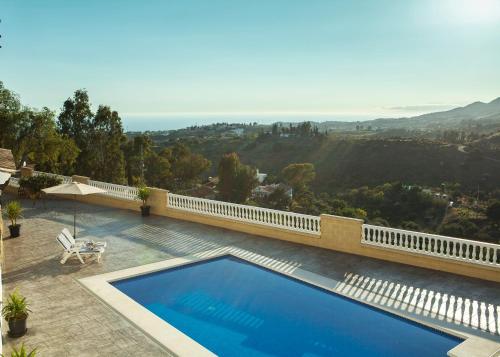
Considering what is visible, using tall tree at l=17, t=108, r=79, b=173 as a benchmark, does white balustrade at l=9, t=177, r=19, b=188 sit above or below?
below

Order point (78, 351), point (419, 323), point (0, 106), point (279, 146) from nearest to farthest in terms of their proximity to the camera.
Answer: point (78, 351)
point (419, 323)
point (0, 106)
point (279, 146)

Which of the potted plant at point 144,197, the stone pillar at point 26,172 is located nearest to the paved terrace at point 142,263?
the potted plant at point 144,197

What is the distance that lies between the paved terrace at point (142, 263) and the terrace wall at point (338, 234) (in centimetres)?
33

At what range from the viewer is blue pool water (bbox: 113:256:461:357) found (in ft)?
26.4

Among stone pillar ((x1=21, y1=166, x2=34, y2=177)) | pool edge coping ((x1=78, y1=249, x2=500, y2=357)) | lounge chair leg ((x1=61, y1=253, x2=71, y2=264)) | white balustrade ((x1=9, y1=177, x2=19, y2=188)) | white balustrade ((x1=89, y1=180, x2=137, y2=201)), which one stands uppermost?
stone pillar ((x1=21, y1=166, x2=34, y2=177))

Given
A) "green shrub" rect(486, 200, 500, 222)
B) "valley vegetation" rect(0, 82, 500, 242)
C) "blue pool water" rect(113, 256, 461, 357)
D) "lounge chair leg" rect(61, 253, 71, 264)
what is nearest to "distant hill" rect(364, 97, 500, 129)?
"valley vegetation" rect(0, 82, 500, 242)

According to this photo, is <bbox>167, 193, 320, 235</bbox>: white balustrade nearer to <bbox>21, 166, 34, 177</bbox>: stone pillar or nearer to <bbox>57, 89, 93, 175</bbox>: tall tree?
<bbox>21, 166, 34, 177</bbox>: stone pillar

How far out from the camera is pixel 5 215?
18.7 metres

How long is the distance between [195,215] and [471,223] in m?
31.9

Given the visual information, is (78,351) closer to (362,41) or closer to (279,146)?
(362,41)

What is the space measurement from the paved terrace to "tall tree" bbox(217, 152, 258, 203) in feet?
133

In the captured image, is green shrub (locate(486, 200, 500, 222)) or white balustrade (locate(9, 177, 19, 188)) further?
green shrub (locate(486, 200, 500, 222))

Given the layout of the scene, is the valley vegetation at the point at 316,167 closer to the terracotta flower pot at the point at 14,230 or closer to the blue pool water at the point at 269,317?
the terracotta flower pot at the point at 14,230

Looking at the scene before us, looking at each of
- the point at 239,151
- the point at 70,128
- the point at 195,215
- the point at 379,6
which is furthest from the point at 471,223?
the point at 239,151
